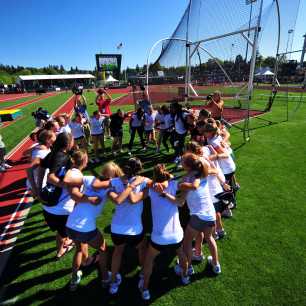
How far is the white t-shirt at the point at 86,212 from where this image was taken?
130 inches

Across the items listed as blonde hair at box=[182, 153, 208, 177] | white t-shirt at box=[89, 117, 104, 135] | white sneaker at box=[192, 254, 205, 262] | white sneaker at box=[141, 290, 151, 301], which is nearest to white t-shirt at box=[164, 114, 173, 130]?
white t-shirt at box=[89, 117, 104, 135]

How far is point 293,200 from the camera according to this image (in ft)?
20.5

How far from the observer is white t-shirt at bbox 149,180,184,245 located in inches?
129

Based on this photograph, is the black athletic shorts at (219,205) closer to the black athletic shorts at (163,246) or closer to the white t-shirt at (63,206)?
the black athletic shorts at (163,246)

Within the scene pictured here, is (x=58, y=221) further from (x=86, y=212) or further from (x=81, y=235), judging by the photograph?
(x=86, y=212)

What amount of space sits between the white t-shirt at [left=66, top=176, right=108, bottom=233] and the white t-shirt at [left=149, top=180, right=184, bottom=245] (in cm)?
66

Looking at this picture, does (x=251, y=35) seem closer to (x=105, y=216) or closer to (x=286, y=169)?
(x=286, y=169)

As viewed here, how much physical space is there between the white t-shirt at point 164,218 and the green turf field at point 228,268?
3.29ft

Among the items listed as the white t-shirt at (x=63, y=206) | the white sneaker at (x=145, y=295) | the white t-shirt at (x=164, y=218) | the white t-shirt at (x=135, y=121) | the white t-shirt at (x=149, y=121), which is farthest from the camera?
the white t-shirt at (x=149, y=121)

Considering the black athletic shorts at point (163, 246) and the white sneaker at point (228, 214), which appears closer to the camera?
the black athletic shorts at point (163, 246)

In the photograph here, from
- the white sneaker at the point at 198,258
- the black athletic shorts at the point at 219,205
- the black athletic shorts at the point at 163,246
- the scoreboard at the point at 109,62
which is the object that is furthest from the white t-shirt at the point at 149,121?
the scoreboard at the point at 109,62

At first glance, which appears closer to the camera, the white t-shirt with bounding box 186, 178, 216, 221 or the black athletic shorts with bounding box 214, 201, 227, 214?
the white t-shirt with bounding box 186, 178, 216, 221

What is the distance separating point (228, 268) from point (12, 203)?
5363 millimetres

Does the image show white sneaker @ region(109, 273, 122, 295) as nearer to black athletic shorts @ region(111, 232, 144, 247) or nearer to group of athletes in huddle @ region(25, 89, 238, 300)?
group of athletes in huddle @ region(25, 89, 238, 300)
